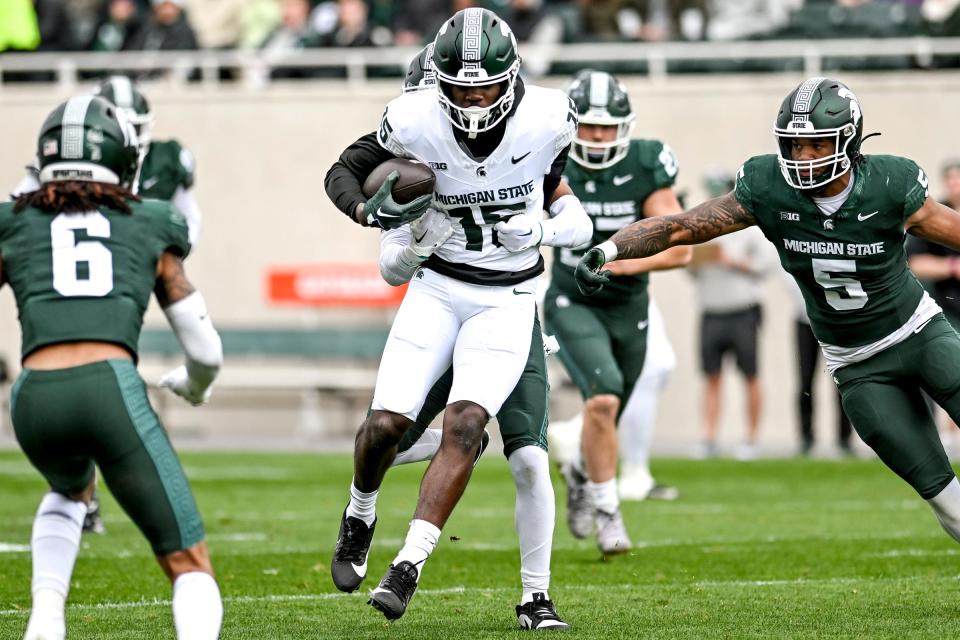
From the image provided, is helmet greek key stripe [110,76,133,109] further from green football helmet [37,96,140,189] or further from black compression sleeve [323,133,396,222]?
green football helmet [37,96,140,189]

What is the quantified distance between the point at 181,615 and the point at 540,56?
11.9 meters

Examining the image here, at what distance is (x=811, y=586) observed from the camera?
20.4ft

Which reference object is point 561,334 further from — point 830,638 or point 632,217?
point 830,638

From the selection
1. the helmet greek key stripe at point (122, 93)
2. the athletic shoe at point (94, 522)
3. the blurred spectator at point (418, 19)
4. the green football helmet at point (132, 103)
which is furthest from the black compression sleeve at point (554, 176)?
the blurred spectator at point (418, 19)

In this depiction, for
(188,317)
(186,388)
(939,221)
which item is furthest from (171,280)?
(939,221)

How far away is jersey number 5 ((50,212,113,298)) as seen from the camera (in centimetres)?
415

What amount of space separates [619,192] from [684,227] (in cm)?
209

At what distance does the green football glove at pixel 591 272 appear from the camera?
5.30 m

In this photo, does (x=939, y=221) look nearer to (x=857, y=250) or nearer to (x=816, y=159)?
(x=857, y=250)

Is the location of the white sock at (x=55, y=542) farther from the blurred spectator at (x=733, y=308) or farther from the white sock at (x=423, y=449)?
the blurred spectator at (x=733, y=308)

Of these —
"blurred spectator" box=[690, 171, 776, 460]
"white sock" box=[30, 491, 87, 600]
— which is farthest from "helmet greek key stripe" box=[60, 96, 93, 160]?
"blurred spectator" box=[690, 171, 776, 460]

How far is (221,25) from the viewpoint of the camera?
17312 millimetres

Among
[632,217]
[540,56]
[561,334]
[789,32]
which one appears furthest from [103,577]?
[789,32]

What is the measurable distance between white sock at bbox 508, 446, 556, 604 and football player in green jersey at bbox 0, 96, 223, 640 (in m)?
1.42
